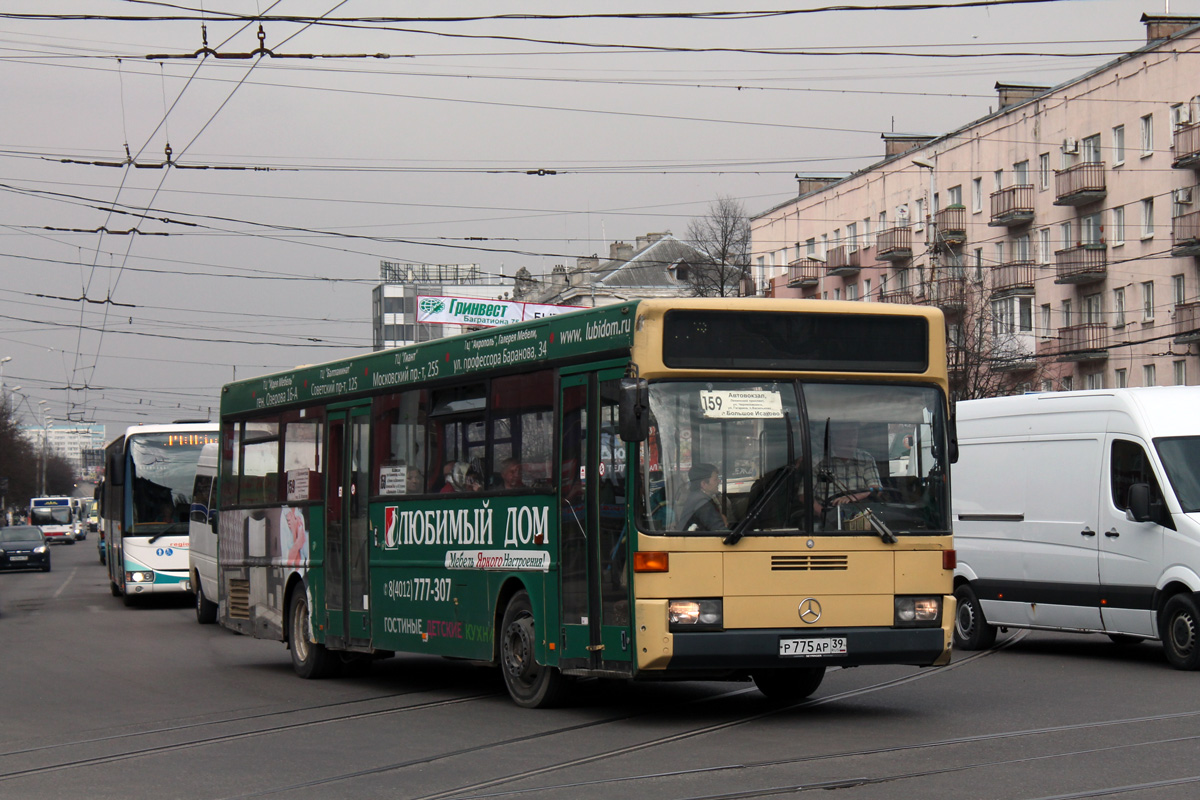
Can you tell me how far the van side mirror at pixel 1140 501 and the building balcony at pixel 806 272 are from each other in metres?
56.2

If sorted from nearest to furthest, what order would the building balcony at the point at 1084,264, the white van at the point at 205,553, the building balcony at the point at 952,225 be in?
the white van at the point at 205,553 < the building balcony at the point at 1084,264 < the building balcony at the point at 952,225

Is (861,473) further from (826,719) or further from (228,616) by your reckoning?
(228,616)

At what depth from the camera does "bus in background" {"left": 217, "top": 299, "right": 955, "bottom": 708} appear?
10375 mm

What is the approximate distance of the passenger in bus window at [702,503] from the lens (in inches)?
409

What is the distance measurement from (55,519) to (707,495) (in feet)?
309

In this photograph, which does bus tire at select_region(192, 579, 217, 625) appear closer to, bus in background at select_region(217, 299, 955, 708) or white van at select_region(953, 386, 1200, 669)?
white van at select_region(953, 386, 1200, 669)

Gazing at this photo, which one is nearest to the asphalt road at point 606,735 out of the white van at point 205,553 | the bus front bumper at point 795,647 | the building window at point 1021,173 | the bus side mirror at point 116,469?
the bus front bumper at point 795,647

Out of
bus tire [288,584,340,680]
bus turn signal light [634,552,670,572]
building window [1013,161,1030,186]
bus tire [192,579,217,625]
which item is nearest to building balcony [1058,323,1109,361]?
building window [1013,161,1030,186]

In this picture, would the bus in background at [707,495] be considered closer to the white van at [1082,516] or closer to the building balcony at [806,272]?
the white van at [1082,516]

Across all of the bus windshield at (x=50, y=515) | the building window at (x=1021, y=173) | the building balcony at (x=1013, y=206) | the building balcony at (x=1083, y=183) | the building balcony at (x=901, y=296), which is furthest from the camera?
the bus windshield at (x=50, y=515)

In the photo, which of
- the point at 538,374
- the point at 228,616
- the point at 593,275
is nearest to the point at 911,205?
the point at 593,275

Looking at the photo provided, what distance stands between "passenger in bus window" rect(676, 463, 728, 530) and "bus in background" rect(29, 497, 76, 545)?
274ft

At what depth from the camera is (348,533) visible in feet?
48.3

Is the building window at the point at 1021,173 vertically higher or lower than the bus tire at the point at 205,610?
higher
